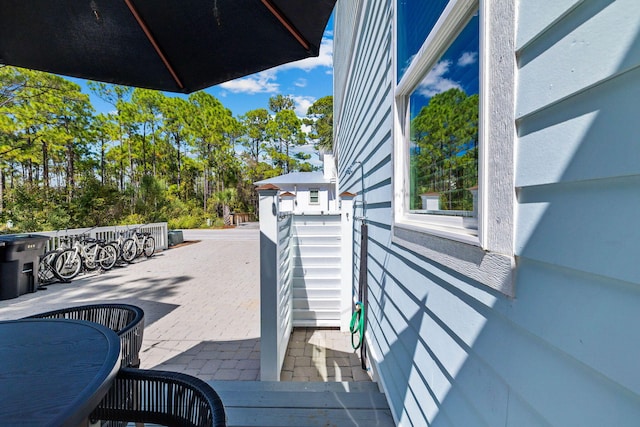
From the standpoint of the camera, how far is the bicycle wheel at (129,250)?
7.82m

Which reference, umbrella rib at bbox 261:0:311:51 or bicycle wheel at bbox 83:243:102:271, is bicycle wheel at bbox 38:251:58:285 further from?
umbrella rib at bbox 261:0:311:51

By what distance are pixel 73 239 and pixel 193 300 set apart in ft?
13.2

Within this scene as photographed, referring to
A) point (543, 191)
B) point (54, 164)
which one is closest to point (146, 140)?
point (54, 164)

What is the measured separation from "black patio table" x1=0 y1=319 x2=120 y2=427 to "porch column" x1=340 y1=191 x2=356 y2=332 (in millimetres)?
2670

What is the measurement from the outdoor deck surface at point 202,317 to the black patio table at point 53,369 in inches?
63.4

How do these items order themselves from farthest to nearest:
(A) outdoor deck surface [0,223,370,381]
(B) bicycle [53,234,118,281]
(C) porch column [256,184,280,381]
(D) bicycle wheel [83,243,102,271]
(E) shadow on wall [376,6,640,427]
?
1. (D) bicycle wheel [83,243,102,271]
2. (B) bicycle [53,234,118,281]
3. (A) outdoor deck surface [0,223,370,381]
4. (C) porch column [256,184,280,381]
5. (E) shadow on wall [376,6,640,427]

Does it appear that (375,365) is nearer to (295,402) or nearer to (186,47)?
(295,402)

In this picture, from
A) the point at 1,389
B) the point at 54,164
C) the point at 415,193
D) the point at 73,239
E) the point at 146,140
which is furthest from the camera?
the point at 146,140

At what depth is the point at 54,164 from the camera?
1936 cm

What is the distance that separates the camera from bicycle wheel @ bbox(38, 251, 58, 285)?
5682 mm

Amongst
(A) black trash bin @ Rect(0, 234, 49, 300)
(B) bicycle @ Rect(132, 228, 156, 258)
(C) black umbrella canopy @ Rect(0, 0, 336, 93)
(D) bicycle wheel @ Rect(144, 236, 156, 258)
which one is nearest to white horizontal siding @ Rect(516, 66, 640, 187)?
(C) black umbrella canopy @ Rect(0, 0, 336, 93)

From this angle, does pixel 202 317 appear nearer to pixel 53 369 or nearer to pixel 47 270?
pixel 53 369

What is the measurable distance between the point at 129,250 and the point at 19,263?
3058 millimetres

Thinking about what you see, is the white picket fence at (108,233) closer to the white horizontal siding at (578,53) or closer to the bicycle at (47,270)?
the bicycle at (47,270)
